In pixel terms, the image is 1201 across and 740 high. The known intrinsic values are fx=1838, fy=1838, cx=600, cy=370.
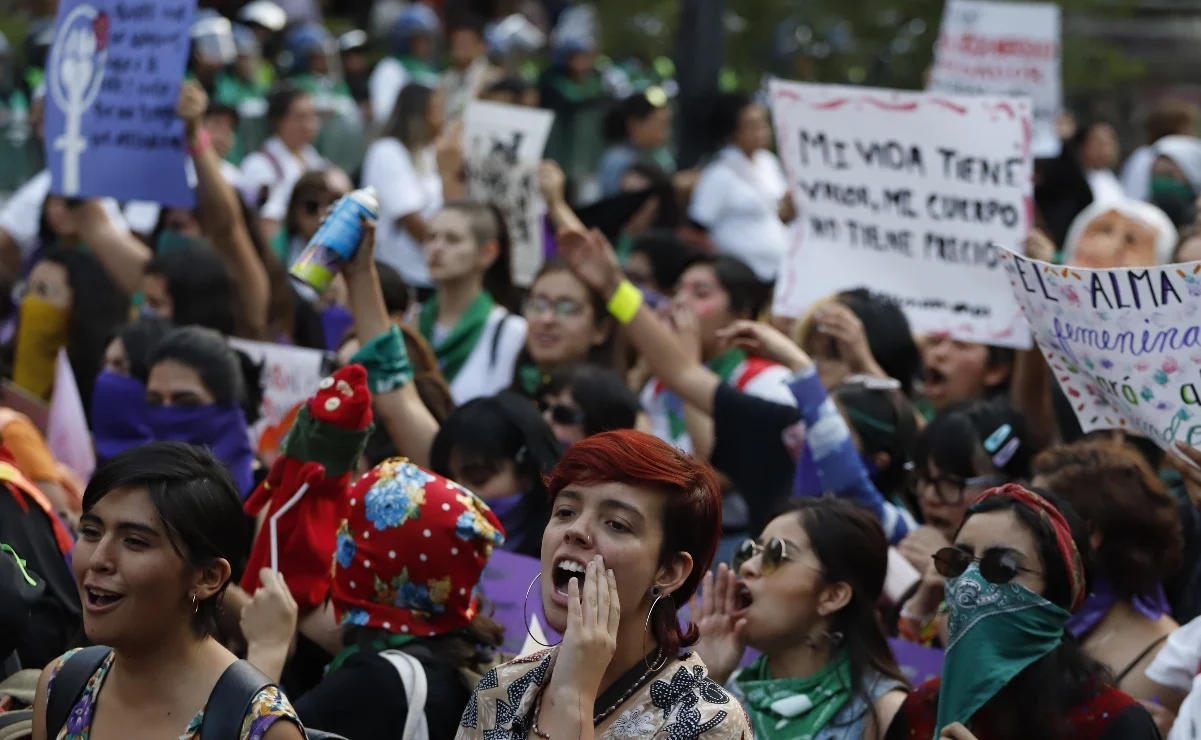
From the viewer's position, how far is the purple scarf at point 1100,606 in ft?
14.7

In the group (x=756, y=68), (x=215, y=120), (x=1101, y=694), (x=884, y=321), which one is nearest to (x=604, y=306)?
(x=884, y=321)

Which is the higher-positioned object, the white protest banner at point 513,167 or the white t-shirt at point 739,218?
the white protest banner at point 513,167

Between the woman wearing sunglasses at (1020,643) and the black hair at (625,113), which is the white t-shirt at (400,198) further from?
the woman wearing sunglasses at (1020,643)

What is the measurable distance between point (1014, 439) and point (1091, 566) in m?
1.16

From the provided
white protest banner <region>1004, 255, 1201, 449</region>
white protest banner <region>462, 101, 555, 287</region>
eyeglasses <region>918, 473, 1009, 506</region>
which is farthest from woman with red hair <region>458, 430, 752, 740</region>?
white protest banner <region>462, 101, 555, 287</region>

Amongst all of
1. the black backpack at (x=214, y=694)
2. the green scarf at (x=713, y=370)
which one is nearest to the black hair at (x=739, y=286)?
the green scarf at (x=713, y=370)

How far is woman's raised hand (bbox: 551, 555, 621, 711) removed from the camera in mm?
3023

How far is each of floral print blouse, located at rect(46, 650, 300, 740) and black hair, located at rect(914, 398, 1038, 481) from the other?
2.62 meters

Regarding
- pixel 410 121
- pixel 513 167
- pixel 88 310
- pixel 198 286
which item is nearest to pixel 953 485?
pixel 198 286

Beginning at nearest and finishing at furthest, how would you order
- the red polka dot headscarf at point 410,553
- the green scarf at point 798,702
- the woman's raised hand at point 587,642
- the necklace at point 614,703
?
the woman's raised hand at point 587,642, the necklace at point 614,703, the red polka dot headscarf at point 410,553, the green scarf at point 798,702

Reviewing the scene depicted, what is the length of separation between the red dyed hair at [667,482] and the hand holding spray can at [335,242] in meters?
2.18

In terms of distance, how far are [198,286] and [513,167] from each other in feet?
8.12

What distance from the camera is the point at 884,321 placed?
6.78m

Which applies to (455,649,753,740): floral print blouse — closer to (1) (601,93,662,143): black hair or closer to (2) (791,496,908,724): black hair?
(2) (791,496,908,724): black hair
